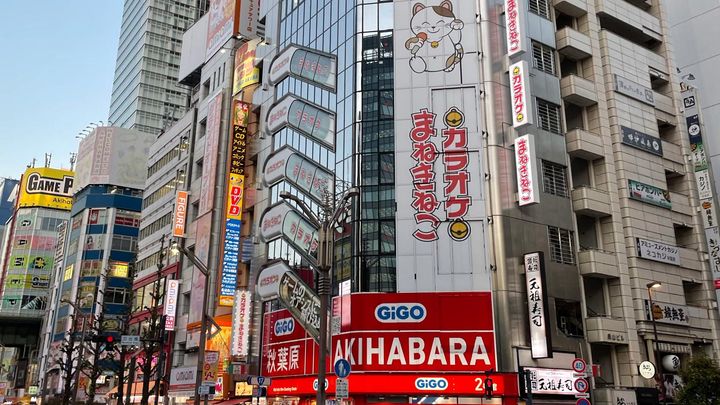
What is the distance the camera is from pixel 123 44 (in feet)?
475

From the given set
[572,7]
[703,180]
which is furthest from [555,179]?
[703,180]

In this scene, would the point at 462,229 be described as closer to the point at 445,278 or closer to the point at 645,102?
the point at 445,278

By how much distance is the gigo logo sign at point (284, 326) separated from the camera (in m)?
38.0

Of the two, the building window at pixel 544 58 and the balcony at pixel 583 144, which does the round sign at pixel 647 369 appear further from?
the building window at pixel 544 58

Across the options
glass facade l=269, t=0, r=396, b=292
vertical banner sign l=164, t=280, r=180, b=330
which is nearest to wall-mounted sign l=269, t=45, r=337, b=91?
glass facade l=269, t=0, r=396, b=292

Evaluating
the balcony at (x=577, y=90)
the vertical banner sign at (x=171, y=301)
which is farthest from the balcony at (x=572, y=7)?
the vertical banner sign at (x=171, y=301)

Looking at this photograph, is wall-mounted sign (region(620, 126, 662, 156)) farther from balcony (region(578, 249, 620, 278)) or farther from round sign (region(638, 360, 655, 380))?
round sign (region(638, 360, 655, 380))

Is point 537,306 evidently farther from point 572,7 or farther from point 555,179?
point 572,7

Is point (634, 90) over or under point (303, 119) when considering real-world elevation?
over

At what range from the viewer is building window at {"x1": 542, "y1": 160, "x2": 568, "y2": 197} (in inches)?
1411

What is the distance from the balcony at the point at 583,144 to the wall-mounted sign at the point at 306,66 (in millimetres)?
14793

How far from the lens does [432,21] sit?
120ft

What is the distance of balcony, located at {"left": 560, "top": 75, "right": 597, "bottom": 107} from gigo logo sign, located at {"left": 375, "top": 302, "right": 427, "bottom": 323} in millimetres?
16540

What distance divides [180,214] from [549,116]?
119ft
